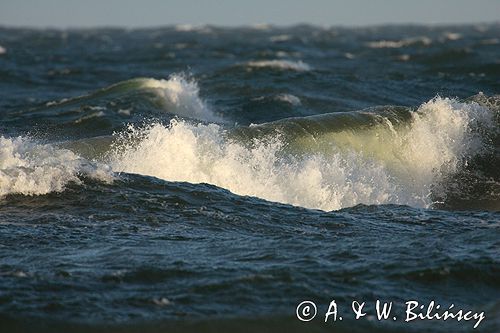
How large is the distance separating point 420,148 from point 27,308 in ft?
32.0

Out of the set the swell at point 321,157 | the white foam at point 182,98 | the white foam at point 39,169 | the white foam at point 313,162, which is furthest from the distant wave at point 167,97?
the white foam at point 39,169

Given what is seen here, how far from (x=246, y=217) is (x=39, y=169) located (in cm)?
297

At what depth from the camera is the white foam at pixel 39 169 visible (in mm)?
11227

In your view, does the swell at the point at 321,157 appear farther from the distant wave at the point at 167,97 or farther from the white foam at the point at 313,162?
the distant wave at the point at 167,97

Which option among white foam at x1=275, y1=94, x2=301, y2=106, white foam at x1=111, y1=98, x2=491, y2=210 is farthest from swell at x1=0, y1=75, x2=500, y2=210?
white foam at x1=275, y1=94, x2=301, y2=106

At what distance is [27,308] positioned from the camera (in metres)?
7.46

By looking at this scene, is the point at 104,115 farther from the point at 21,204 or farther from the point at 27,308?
the point at 27,308

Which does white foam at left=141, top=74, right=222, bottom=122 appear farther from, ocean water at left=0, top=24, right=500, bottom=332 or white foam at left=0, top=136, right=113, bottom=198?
white foam at left=0, top=136, right=113, bottom=198

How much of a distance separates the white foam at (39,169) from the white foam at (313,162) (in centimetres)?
139

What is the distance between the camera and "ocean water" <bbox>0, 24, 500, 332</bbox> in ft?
24.8

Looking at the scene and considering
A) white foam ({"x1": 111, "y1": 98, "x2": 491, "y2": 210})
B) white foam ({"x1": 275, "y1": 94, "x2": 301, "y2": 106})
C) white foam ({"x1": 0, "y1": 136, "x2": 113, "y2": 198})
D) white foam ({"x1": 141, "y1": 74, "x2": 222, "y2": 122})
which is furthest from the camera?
white foam ({"x1": 275, "y1": 94, "x2": 301, "y2": 106})

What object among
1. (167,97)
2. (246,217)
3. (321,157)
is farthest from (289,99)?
(246,217)

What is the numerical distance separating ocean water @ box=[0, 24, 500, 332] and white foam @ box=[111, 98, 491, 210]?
0.10ft

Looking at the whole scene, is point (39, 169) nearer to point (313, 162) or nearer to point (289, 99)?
point (313, 162)
